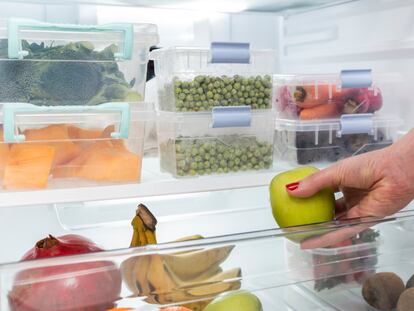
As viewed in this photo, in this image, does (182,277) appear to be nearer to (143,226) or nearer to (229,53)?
(143,226)

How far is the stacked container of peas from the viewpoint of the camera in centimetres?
97

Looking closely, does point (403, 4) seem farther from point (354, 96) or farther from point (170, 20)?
point (170, 20)

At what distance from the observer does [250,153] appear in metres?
1.01

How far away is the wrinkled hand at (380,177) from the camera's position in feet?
2.67

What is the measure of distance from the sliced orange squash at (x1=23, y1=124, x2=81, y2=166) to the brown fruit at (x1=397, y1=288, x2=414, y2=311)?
509 mm

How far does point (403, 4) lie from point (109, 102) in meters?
0.63

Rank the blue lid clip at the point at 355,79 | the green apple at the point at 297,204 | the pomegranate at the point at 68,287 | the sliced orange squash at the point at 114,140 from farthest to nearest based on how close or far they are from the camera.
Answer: the blue lid clip at the point at 355,79
the sliced orange squash at the point at 114,140
the green apple at the point at 297,204
the pomegranate at the point at 68,287

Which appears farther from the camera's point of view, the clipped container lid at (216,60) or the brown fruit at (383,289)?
the clipped container lid at (216,60)

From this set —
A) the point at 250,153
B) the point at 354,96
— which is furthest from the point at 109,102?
the point at 354,96

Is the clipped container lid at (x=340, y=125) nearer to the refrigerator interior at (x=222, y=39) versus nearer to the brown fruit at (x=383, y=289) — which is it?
the refrigerator interior at (x=222, y=39)

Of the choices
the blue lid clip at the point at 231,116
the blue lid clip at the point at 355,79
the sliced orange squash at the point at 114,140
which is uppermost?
the blue lid clip at the point at 355,79

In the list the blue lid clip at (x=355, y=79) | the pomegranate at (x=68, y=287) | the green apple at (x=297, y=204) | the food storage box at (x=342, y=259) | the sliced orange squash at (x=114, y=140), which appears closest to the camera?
the pomegranate at (x=68, y=287)

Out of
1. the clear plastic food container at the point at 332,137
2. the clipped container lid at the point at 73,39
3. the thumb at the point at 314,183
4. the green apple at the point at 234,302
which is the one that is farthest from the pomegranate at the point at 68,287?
the clear plastic food container at the point at 332,137

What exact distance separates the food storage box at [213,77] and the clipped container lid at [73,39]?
67mm
